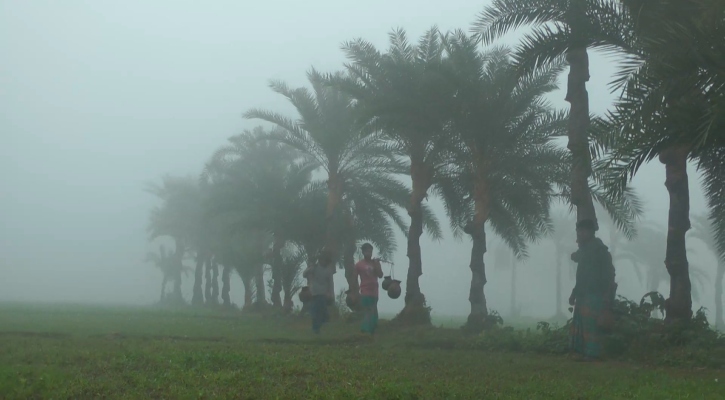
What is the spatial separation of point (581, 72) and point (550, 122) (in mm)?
4454

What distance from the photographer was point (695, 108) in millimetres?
10203

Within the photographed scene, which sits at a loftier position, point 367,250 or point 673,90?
point 673,90

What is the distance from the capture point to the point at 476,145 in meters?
19.7

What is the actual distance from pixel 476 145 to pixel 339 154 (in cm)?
792

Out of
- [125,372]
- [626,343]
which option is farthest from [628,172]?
[125,372]

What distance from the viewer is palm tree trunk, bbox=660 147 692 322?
45.6 feet

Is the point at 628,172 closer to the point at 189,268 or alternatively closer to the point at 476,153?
the point at 476,153

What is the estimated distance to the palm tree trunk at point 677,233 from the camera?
45.6ft

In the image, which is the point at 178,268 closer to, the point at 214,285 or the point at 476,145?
the point at 214,285

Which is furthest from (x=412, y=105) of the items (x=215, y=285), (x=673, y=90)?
(x=215, y=285)

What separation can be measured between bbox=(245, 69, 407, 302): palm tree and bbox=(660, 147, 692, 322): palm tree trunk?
12.5 m

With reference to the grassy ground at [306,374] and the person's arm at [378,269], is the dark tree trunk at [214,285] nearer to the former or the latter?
the person's arm at [378,269]

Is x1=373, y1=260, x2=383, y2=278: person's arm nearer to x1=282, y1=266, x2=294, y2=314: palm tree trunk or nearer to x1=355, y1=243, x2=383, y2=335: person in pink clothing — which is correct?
x1=355, y1=243, x2=383, y2=335: person in pink clothing

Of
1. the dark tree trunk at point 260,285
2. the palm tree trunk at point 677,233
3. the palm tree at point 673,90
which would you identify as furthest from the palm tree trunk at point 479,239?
the dark tree trunk at point 260,285
